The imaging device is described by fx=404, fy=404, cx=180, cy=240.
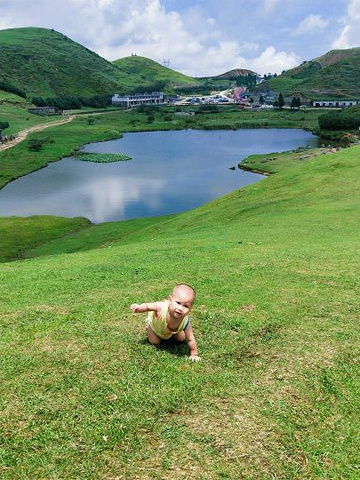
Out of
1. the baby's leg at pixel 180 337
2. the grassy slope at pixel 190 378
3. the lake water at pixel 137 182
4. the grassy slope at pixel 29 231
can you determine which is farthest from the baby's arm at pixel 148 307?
the lake water at pixel 137 182

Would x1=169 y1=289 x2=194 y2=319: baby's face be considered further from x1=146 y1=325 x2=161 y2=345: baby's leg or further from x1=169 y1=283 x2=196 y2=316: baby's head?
x1=146 y1=325 x2=161 y2=345: baby's leg

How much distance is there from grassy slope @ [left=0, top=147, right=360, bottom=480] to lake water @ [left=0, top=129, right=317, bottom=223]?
58.0 metres

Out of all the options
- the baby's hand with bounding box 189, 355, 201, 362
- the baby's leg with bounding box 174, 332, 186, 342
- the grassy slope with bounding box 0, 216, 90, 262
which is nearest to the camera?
the baby's hand with bounding box 189, 355, 201, 362

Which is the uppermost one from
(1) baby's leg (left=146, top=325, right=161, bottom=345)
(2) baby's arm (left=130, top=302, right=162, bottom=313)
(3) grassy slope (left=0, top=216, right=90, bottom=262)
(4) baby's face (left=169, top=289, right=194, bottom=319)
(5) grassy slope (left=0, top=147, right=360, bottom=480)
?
(4) baby's face (left=169, top=289, right=194, bottom=319)

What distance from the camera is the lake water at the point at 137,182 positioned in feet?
267

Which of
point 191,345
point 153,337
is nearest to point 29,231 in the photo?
point 153,337

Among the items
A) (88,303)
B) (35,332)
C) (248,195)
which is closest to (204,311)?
(88,303)

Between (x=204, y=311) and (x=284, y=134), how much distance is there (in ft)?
654

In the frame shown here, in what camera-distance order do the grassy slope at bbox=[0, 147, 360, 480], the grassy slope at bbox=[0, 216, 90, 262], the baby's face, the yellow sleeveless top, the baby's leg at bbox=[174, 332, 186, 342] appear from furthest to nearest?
the grassy slope at bbox=[0, 216, 90, 262] → the baby's leg at bbox=[174, 332, 186, 342] → the yellow sleeveless top → the baby's face → the grassy slope at bbox=[0, 147, 360, 480]

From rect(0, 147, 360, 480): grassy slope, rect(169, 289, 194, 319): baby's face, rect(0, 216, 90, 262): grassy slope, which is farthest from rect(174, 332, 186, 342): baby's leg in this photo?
rect(0, 216, 90, 262): grassy slope

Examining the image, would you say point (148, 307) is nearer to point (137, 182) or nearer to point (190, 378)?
point (190, 378)

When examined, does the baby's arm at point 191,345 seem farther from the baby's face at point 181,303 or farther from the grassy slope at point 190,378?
the baby's face at point 181,303

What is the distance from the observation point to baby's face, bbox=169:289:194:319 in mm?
9703

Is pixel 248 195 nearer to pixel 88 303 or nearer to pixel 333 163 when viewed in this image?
pixel 333 163
